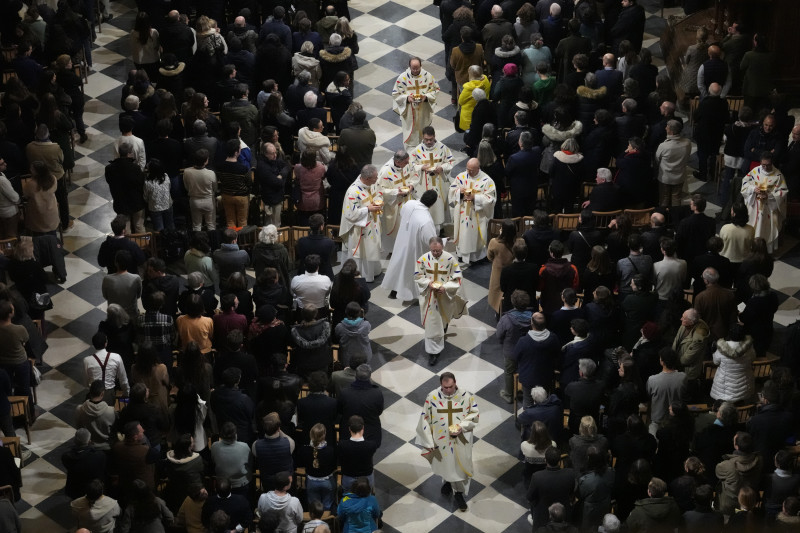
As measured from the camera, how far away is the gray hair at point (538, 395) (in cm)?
1402

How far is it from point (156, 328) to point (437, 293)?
3122 millimetres

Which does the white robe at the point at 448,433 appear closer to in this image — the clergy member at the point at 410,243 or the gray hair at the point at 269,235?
the clergy member at the point at 410,243

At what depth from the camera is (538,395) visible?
46.0 feet

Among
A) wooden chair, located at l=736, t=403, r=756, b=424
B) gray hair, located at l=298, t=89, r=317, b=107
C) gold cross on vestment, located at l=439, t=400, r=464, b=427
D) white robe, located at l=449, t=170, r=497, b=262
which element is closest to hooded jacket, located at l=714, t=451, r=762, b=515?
wooden chair, located at l=736, t=403, r=756, b=424

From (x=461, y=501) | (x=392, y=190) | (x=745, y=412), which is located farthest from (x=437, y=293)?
(x=745, y=412)

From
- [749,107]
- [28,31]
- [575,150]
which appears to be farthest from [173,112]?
[749,107]

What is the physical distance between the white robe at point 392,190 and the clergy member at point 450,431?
11.6 feet

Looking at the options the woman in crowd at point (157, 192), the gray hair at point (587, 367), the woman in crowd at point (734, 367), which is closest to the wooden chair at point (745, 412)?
the woman in crowd at point (734, 367)

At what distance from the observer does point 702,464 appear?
13352 mm

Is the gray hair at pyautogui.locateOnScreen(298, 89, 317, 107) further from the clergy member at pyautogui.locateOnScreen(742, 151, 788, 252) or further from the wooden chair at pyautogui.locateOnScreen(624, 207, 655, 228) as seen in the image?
the clergy member at pyautogui.locateOnScreen(742, 151, 788, 252)

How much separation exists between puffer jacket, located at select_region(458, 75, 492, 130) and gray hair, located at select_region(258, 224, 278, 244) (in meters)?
4.01

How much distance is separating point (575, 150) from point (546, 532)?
6.06m

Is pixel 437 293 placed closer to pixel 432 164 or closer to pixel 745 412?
pixel 432 164

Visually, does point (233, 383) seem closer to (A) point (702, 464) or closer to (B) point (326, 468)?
(B) point (326, 468)
